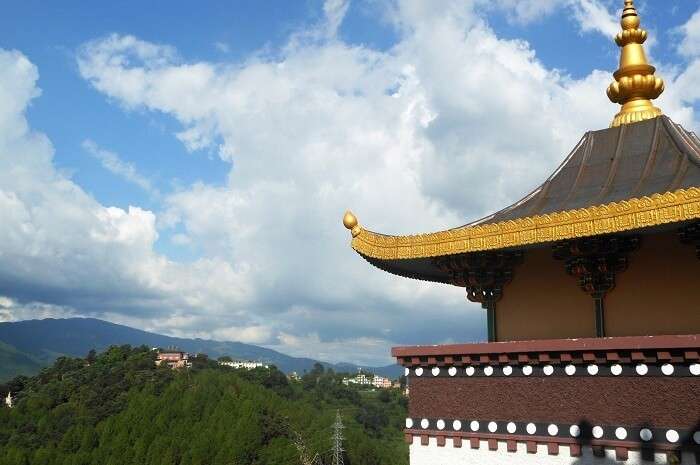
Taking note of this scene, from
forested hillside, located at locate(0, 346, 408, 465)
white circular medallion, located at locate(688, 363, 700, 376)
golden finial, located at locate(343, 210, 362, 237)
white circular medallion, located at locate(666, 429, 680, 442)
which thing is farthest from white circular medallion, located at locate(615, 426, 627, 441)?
forested hillside, located at locate(0, 346, 408, 465)

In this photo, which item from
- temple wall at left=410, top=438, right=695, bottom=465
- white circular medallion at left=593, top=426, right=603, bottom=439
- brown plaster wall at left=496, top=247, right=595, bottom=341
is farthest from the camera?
brown plaster wall at left=496, top=247, right=595, bottom=341

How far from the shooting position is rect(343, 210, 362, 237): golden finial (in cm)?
752

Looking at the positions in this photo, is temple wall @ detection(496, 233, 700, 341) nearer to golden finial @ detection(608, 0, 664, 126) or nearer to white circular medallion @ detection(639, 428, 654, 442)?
white circular medallion @ detection(639, 428, 654, 442)

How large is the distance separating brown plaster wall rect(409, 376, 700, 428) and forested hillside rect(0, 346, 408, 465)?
43.2 m

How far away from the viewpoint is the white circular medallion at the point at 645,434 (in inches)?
209

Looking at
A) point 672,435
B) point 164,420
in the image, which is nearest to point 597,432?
point 672,435

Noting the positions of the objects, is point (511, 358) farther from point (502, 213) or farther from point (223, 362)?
point (223, 362)

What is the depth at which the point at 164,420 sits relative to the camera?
59.3 meters

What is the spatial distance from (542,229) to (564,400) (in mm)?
1407

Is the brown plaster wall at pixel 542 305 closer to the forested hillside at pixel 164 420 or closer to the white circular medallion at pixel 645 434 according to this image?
the white circular medallion at pixel 645 434

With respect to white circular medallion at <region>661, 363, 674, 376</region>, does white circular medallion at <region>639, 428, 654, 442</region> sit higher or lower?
lower

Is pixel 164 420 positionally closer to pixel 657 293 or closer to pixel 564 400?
pixel 564 400

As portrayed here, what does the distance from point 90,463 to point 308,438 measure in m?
17.1

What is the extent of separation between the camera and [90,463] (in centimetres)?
5150
